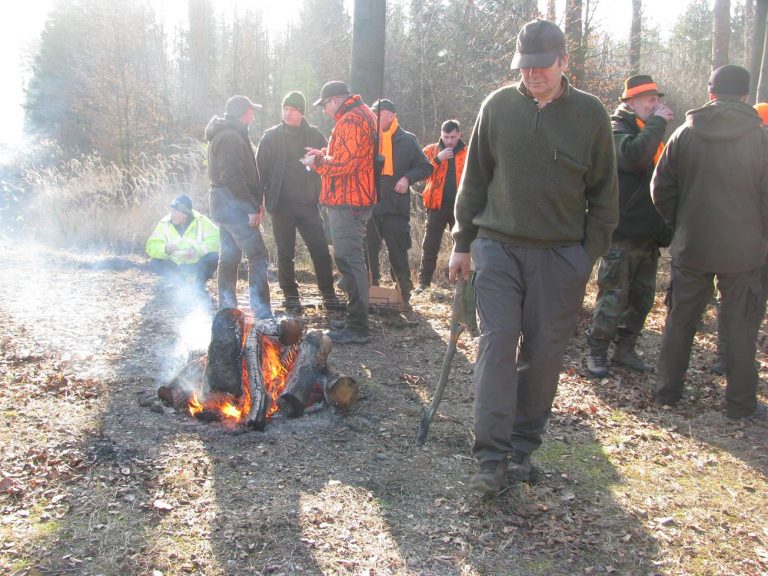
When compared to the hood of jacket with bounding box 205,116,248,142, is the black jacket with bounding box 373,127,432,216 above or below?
below

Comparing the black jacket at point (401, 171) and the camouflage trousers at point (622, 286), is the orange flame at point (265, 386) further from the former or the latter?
the black jacket at point (401, 171)

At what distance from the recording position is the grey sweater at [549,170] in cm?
321

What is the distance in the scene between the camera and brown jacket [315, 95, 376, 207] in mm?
5773

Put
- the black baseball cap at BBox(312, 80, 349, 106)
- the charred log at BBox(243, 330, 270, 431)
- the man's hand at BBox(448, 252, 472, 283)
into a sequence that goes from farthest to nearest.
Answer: the black baseball cap at BBox(312, 80, 349, 106) → the charred log at BBox(243, 330, 270, 431) → the man's hand at BBox(448, 252, 472, 283)

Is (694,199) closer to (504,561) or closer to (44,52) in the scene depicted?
(504,561)

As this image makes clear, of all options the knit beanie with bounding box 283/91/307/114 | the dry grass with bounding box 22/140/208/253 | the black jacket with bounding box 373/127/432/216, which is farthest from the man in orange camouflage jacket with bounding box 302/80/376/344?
the dry grass with bounding box 22/140/208/253

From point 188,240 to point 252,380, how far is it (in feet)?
13.2

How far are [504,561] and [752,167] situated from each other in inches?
134

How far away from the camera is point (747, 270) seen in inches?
183

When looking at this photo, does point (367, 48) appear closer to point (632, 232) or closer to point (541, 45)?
point (632, 232)

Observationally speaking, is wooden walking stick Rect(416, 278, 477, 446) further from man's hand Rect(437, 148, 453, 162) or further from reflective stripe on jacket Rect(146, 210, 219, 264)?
reflective stripe on jacket Rect(146, 210, 219, 264)

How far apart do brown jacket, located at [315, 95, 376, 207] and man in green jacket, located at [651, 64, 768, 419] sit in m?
2.48

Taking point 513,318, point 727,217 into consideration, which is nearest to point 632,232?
point 727,217

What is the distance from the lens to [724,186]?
183 inches
